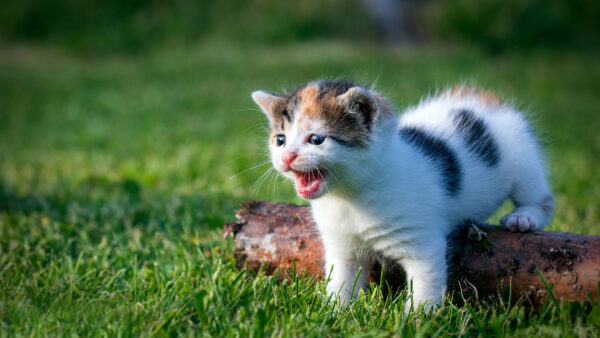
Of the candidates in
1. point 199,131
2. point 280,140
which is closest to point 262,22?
point 199,131

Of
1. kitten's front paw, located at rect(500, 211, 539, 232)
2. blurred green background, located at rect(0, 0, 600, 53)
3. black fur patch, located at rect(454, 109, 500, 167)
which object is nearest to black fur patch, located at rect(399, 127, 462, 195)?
black fur patch, located at rect(454, 109, 500, 167)

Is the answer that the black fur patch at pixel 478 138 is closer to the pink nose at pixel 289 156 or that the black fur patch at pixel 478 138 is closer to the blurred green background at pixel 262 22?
the pink nose at pixel 289 156

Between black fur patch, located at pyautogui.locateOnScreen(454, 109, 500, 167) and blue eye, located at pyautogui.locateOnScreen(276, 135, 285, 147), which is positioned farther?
black fur patch, located at pyautogui.locateOnScreen(454, 109, 500, 167)

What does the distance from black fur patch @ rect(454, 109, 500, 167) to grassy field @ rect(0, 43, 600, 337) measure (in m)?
0.42

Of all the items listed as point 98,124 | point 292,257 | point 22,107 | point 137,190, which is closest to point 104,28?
point 22,107

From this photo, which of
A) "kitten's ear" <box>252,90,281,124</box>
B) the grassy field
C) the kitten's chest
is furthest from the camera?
"kitten's ear" <box>252,90,281,124</box>

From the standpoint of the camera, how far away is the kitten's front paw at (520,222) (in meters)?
2.63

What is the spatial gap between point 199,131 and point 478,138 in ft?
14.9

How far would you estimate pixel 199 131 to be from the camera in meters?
6.86

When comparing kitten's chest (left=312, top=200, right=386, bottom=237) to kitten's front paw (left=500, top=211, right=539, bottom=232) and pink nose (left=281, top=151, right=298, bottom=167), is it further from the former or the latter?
kitten's front paw (left=500, top=211, right=539, bottom=232)

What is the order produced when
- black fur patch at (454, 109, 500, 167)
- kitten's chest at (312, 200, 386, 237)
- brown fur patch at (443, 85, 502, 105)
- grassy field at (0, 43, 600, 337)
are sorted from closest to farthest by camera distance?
grassy field at (0, 43, 600, 337) → kitten's chest at (312, 200, 386, 237) → black fur patch at (454, 109, 500, 167) → brown fur patch at (443, 85, 502, 105)

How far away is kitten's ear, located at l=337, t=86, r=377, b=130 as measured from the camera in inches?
89.4

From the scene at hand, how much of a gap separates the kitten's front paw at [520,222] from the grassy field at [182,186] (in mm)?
448

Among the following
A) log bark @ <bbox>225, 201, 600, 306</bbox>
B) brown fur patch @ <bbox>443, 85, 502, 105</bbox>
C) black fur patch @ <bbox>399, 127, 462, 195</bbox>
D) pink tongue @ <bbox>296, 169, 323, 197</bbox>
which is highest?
brown fur patch @ <bbox>443, 85, 502, 105</bbox>
